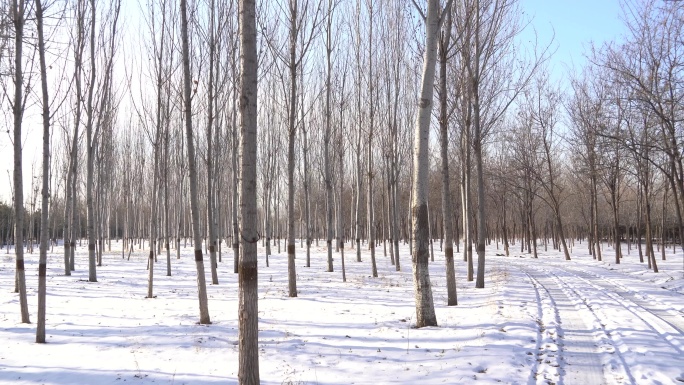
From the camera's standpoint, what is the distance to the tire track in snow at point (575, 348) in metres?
4.77

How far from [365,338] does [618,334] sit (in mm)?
3779

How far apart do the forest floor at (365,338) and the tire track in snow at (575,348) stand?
2cm

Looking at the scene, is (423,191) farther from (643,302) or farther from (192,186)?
(643,302)

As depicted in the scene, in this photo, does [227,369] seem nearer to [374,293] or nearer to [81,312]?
[81,312]

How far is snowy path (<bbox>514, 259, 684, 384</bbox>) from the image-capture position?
4.88 metres

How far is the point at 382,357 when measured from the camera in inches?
226

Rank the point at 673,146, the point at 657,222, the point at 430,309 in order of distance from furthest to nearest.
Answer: the point at 657,222
the point at 673,146
the point at 430,309

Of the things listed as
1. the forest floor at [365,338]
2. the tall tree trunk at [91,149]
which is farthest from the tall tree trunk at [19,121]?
the tall tree trunk at [91,149]

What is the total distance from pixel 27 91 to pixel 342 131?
10346mm

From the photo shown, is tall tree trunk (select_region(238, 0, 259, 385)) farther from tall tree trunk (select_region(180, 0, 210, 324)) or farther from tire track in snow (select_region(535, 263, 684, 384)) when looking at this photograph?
tall tree trunk (select_region(180, 0, 210, 324))

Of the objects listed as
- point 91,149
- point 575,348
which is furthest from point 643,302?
point 91,149

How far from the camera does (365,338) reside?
22.3 feet

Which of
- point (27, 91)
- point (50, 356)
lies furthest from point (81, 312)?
point (27, 91)

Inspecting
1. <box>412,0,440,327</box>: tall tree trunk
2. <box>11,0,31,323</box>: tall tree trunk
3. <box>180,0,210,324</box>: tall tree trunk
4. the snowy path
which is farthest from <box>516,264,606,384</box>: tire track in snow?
<box>11,0,31,323</box>: tall tree trunk
